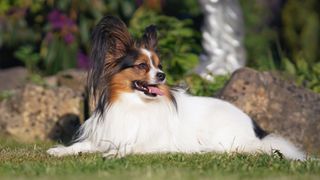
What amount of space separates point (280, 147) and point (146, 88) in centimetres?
172

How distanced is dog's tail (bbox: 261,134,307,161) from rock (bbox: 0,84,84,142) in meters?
3.59

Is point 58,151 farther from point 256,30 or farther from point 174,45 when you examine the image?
point 256,30

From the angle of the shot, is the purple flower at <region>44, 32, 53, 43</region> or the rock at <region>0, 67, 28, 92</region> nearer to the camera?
the rock at <region>0, 67, 28, 92</region>

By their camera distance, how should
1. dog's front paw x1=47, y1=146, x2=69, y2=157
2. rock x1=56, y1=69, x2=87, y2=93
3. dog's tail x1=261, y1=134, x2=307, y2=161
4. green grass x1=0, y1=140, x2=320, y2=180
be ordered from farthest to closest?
rock x1=56, y1=69, x2=87, y2=93 → dog's tail x1=261, y1=134, x2=307, y2=161 → dog's front paw x1=47, y1=146, x2=69, y2=157 → green grass x1=0, y1=140, x2=320, y2=180

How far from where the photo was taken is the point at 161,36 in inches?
545

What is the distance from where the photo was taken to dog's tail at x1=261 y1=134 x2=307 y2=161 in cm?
1014

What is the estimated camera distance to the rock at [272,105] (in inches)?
481

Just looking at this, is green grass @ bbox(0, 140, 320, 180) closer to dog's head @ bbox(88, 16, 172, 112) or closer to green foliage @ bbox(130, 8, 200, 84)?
dog's head @ bbox(88, 16, 172, 112)

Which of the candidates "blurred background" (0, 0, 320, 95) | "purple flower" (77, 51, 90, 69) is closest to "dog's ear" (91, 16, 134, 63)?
"blurred background" (0, 0, 320, 95)

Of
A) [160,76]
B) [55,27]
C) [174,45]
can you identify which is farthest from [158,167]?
[55,27]

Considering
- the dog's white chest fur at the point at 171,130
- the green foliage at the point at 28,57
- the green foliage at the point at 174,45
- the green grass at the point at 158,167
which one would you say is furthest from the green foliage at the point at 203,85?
the green foliage at the point at 28,57

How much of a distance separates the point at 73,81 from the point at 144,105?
483cm

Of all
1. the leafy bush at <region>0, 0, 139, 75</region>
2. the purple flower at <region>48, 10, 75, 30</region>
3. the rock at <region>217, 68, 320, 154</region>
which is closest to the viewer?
the rock at <region>217, 68, 320, 154</region>

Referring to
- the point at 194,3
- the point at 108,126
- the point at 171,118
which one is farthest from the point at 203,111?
the point at 194,3
